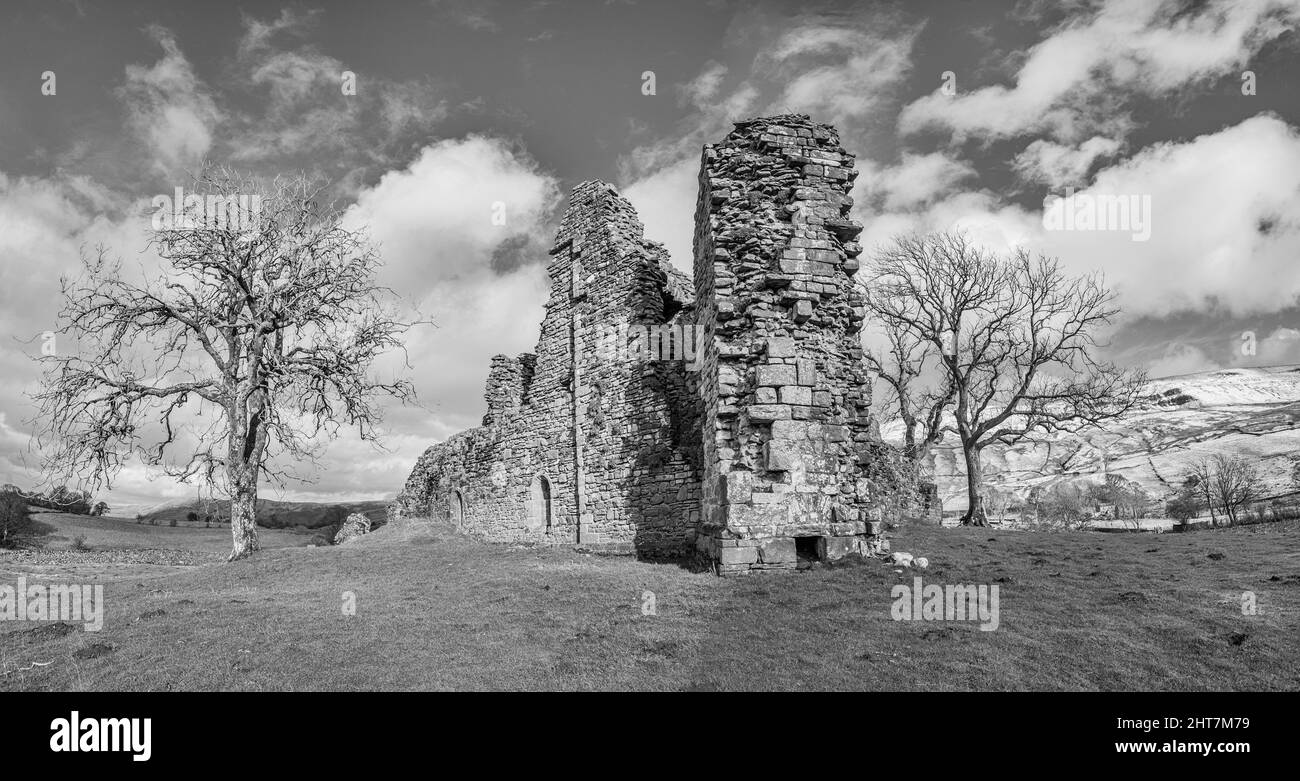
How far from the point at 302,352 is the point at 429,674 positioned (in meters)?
15.8

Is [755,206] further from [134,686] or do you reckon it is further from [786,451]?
[134,686]

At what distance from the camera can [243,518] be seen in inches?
695

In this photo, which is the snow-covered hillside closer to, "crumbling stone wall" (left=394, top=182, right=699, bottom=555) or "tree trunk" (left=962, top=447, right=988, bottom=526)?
"tree trunk" (left=962, top=447, right=988, bottom=526)

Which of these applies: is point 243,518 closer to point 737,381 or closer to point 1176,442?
point 737,381

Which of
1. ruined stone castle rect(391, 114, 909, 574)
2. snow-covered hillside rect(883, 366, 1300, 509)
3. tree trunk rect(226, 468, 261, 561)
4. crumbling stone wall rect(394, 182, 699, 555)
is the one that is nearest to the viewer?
ruined stone castle rect(391, 114, 909, 574)

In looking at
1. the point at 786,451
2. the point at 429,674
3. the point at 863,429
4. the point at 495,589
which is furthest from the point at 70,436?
the point at 863,429

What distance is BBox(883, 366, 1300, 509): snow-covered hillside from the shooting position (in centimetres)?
4969

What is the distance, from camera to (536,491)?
832 inches

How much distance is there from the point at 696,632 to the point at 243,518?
15318 millimetres

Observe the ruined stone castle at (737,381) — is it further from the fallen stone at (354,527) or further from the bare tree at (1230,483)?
the bare tree at (1230,483)

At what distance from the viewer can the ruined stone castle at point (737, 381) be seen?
38.8 feet

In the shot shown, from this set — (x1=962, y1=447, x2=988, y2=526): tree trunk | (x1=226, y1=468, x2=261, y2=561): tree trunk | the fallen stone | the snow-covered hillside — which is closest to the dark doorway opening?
(x1=226, y1=468, x2=261, y2=561): tree trunk

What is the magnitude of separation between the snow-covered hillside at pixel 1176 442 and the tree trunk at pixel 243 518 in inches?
1609

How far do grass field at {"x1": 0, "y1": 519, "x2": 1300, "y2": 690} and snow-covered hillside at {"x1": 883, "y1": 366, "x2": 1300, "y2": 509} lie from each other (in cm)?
3422
